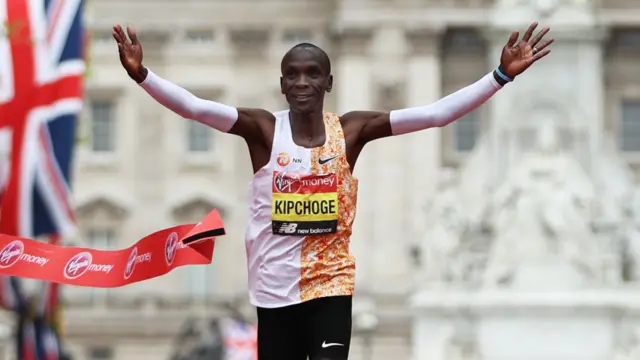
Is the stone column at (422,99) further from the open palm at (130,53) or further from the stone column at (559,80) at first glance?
the open palm at (130,53)

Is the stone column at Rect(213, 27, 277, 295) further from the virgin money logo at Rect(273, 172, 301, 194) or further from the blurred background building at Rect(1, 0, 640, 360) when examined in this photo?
the virgin money logo at Rect(273, 172, 301, 194)

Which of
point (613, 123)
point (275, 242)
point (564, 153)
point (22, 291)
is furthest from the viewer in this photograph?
point (613, 123)

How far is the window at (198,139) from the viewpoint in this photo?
234ft

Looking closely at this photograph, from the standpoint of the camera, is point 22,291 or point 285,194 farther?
point 22,291

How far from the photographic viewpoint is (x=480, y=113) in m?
69.6

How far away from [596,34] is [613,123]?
28091 millimetres

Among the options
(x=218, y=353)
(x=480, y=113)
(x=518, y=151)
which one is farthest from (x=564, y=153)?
(x=480, y=113)

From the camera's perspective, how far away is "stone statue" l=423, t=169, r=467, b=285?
41.8 m

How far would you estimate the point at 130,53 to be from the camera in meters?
9.01

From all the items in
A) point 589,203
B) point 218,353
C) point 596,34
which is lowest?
point 218,353

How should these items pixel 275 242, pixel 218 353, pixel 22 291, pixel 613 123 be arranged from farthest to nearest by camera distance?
pixel 613 123
pixel 218 353
pixel 22 291
pixel 275 242

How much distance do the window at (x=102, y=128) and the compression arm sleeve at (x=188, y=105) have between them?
62597 millimetres

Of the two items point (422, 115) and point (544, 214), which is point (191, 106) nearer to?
point (422, 115)

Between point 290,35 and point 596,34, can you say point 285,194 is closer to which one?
point 596,34
